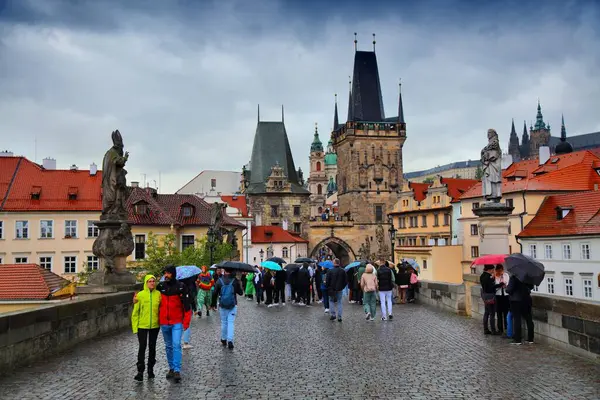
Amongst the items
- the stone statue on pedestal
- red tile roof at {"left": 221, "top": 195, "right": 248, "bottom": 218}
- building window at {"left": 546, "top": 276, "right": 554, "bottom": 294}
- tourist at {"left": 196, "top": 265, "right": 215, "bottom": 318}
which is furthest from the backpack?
red tile roof at {"left": 221, "top": 195, "right": 248, "bottom": 218}

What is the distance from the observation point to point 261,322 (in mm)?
16109

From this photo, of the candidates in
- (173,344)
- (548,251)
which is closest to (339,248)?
(548,251)

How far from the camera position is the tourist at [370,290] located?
1588cm

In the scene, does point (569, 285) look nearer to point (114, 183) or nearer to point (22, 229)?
point (114, 183)

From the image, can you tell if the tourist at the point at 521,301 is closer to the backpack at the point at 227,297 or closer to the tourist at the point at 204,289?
the backpack at the point at 227,297

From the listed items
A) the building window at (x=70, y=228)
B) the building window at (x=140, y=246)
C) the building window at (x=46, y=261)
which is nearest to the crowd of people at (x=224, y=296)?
the building window at (x=140, y=246)

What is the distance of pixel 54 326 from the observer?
10367 mm

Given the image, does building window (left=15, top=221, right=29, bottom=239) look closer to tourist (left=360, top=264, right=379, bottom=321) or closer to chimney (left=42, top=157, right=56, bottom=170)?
chimney (left=42, top=157, right=56, bottom=170)

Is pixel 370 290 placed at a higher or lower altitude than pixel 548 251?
lower

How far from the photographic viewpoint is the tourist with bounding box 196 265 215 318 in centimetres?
1633

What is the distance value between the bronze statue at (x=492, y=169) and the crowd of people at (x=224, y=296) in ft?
10.1

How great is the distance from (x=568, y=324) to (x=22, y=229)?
43.9m

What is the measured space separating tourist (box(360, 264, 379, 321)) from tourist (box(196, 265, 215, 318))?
3.71 m

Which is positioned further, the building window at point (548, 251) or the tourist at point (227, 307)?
the building window at point (548, 251)
